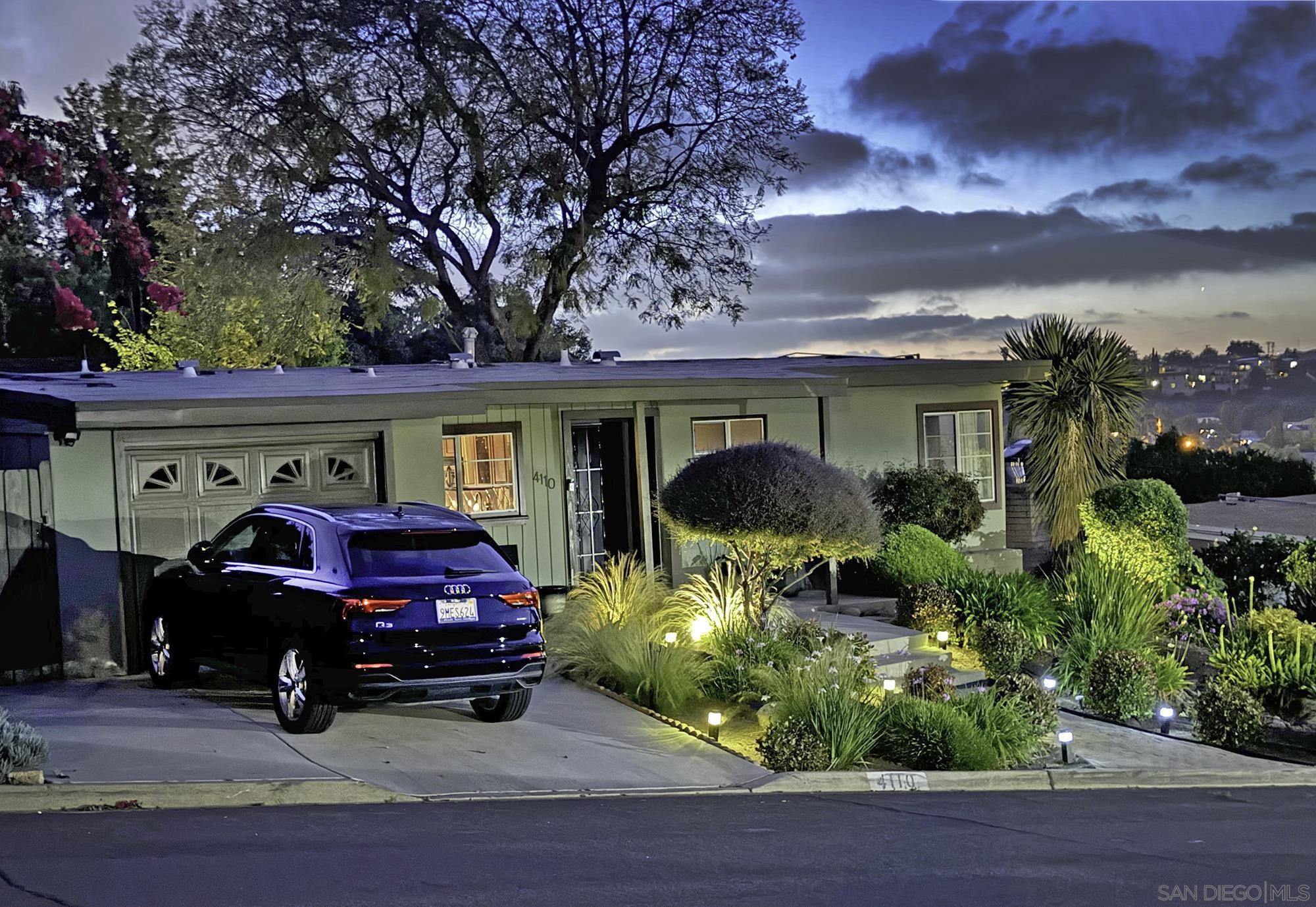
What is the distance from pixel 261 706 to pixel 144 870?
4.40m

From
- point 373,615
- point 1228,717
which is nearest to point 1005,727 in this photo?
point 1228,717

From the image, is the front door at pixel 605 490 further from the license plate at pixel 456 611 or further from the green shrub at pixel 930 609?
the license plate at pixel 456 611

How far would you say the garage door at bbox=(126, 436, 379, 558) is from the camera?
13.3 m

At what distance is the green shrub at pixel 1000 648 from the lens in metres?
14.2

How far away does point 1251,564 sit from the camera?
1884 centimetres

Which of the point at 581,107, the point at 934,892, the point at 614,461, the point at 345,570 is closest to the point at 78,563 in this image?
the point at 345,570

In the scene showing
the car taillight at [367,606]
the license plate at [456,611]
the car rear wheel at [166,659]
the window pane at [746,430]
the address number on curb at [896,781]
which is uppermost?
the window pane at [746,430]

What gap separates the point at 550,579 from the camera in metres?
17.4

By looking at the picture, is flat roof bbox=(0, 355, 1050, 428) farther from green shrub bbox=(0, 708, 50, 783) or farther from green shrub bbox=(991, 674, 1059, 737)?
green shrub bbox=(991, 674, 1059, 737)

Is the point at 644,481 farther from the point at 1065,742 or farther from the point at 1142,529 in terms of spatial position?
the point at 1065,742

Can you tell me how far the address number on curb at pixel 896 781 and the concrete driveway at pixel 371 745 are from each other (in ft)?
2.98

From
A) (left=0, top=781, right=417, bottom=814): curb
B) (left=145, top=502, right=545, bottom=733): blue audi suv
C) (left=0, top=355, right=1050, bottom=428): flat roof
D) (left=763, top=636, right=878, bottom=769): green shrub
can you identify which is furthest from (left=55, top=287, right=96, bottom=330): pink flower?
(left=0, top=781, right=417, bottom=814): curb

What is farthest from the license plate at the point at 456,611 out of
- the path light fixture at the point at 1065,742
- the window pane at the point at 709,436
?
the window pane at the point at 709,436

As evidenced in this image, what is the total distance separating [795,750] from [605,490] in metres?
8.26
